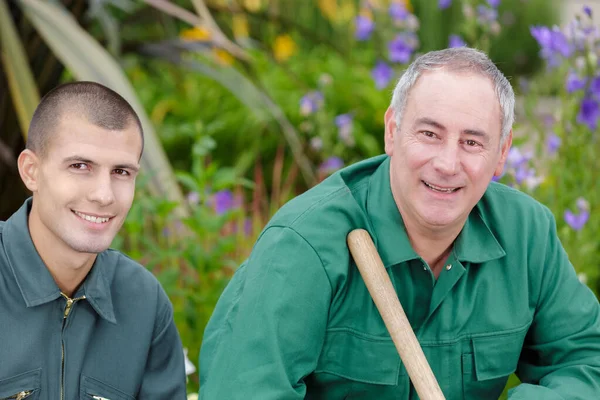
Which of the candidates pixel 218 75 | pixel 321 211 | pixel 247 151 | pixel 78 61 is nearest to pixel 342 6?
pixel 247 151

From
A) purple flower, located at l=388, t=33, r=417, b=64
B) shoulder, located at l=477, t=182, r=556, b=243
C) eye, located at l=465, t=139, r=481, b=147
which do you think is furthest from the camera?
purple flower, located at l=388, t=33, r=417, b=64

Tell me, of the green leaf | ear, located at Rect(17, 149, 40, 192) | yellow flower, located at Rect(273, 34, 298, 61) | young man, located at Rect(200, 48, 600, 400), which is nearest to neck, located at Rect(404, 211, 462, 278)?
young man, located at Rect(200, 48, 600, 400)

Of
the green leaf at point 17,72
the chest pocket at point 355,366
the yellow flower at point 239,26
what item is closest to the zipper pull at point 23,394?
the chest pocket at point 355,366

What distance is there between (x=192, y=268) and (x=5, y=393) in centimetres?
127

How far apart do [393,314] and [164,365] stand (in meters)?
0.56

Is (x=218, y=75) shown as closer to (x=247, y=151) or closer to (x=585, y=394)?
(x=247, y=151)

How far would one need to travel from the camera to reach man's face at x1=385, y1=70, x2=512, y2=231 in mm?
1896

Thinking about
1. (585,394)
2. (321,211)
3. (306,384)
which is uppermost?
(321,211)

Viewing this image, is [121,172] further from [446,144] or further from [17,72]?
[17,72]

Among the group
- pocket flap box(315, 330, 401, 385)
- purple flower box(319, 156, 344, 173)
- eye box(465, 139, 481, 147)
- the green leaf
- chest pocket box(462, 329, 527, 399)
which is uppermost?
the green leaf

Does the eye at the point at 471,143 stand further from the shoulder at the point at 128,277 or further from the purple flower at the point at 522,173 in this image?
the purple flower at the point at 522,173

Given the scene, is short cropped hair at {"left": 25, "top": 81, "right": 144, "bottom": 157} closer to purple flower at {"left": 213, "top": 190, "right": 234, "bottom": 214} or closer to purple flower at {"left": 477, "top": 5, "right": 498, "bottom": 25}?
purple flower at {"left": 213, "top": 190, "right": 234, "bottom": 214}

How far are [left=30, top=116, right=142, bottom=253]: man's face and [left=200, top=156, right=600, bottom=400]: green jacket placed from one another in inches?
13.3

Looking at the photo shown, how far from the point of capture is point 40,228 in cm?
193
